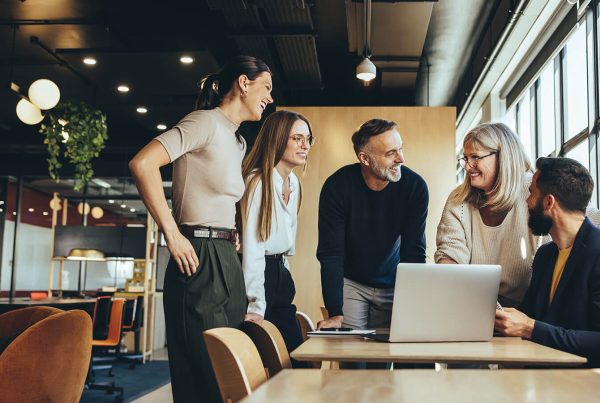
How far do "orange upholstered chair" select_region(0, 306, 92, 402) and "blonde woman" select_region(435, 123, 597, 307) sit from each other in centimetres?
140

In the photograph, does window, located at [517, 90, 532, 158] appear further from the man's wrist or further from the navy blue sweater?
the man's wrist

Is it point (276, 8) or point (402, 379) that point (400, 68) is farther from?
point (402, 379)

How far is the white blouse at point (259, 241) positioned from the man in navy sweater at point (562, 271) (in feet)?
2.81

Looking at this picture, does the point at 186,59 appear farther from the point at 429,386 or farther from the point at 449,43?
the point at 429,386

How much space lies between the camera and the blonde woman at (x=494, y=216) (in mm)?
2623

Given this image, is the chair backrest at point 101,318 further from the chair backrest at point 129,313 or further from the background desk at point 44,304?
the chair backrest at point 129,313

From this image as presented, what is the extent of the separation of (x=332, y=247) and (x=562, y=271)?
92 cm

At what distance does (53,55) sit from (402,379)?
7182mm

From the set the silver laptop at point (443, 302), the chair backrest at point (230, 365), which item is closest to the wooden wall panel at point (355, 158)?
the silver laptop at point (443, 302)

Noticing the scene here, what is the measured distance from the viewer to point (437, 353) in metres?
1.73

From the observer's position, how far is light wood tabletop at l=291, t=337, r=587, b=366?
1.63 metres

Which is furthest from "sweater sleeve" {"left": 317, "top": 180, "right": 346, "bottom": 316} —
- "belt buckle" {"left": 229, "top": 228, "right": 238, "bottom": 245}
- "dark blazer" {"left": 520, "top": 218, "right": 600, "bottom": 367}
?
"dark blazer" {"left": 520, "top": 218, "right": 600, "bottom": 367}

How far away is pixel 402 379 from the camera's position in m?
1.34

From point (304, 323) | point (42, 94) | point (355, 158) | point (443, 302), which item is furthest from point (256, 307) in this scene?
point (42, 94)
